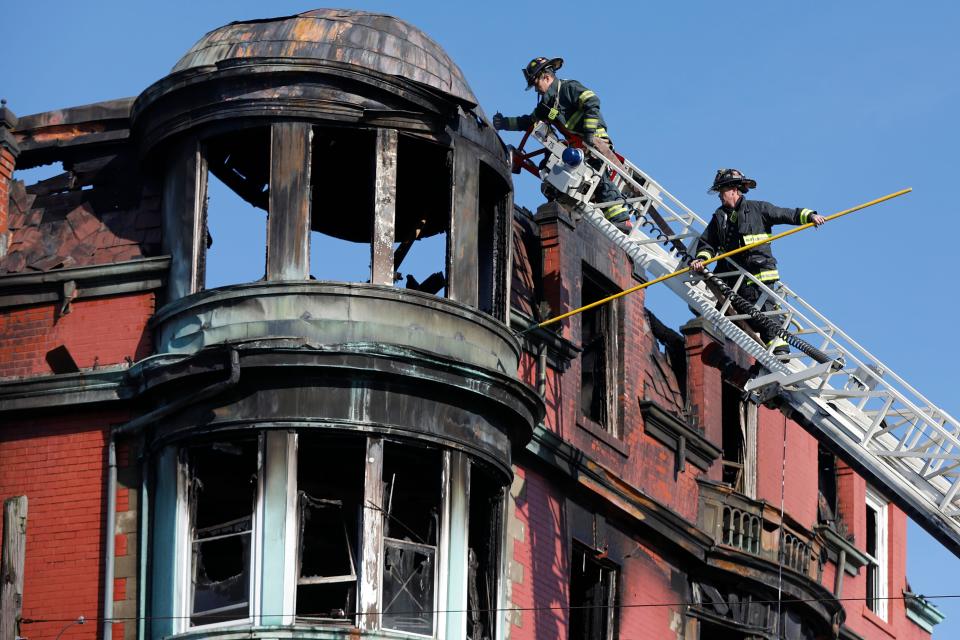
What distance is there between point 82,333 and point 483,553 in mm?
4980

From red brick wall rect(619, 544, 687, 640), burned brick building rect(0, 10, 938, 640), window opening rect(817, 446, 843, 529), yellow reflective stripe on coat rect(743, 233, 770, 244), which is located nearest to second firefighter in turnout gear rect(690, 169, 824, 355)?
yellow reflective stripe on coat rect(743, 233, 770, 244)

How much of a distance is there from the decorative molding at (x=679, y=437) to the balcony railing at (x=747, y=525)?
1.26 feet

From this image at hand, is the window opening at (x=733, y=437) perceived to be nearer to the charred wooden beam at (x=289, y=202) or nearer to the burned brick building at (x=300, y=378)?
the burned brick building at (x=300, y=378)

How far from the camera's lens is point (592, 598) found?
30.9 metres

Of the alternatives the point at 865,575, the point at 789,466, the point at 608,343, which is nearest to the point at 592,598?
the point at 608,343

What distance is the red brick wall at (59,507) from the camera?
2652cm

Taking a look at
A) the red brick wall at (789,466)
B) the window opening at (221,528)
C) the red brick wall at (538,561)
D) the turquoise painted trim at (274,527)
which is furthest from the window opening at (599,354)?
the turquoise painted trim at (274,527)

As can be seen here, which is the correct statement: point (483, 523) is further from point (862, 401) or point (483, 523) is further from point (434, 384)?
point (862, 401)

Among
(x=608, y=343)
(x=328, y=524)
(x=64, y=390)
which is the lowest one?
(x=328, y=524)

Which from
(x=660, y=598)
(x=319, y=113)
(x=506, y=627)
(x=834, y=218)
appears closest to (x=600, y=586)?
(x=660, y=598)

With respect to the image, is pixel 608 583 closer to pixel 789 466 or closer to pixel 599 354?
pixel 599 354

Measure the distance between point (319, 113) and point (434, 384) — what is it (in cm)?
323

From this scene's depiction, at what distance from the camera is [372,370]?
85.2ft

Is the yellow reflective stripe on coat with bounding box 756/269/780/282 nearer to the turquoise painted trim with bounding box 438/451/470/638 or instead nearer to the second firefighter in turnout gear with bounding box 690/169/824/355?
the second firefighter in turnout gear with bounding box 690/169/824/355
